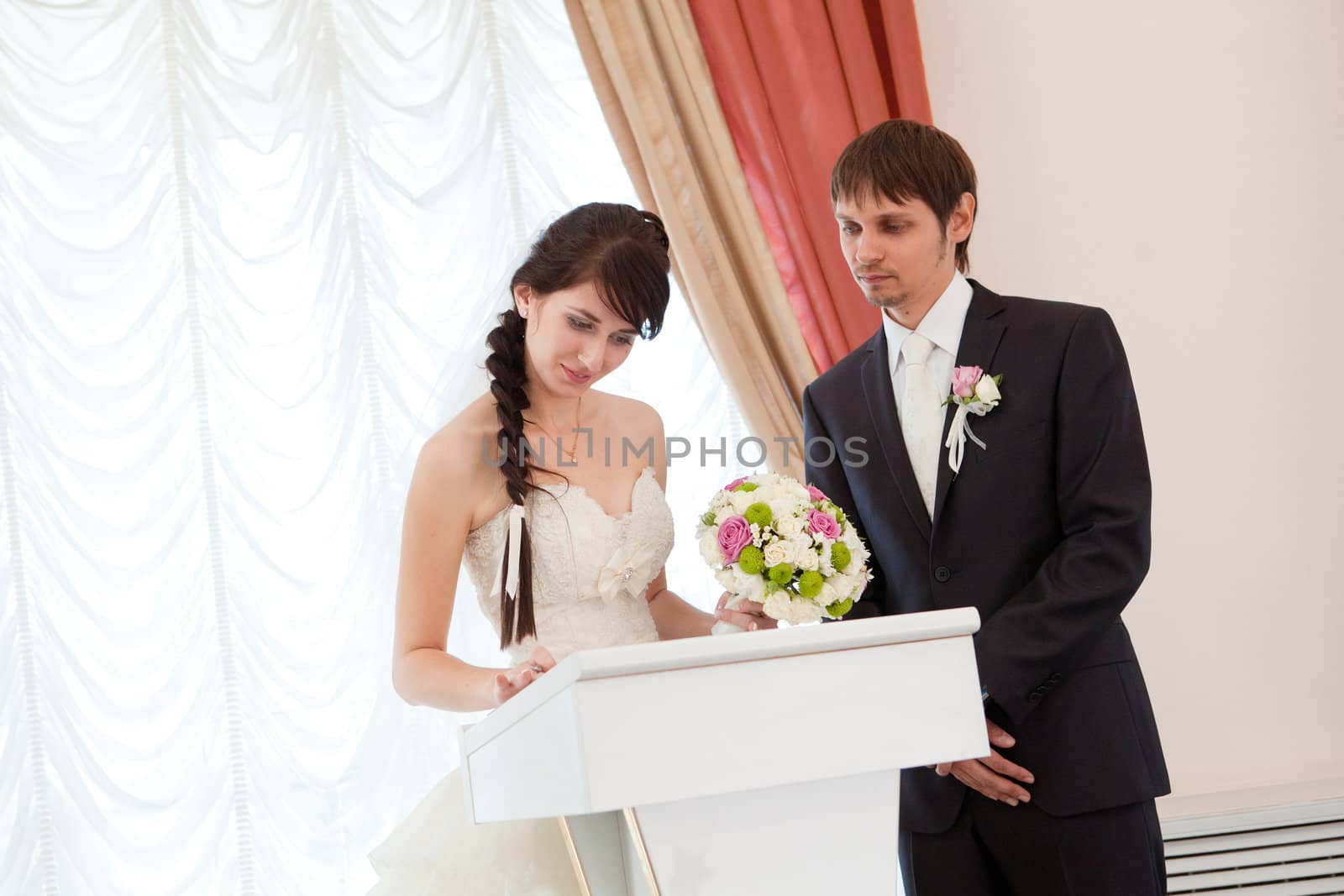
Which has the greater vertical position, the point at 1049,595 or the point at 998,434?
the point at 998,434

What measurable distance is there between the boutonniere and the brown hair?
14.3 inches

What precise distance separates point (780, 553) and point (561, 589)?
0.80 meters

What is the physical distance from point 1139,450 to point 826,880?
1166 millimetres

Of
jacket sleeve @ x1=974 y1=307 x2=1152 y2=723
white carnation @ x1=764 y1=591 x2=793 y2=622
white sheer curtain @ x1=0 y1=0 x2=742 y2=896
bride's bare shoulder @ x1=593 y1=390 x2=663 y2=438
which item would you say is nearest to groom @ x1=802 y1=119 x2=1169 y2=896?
jacket sleeve @ x1=974 y1=307 x2=1152 y2=723

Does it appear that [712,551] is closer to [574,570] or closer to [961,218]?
[574,570]

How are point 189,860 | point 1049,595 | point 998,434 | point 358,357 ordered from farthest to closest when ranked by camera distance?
1. point 358,357
2. point 189,860
3. point 998,434
4. point 1049,595

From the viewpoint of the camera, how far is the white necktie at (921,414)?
84.6 inches

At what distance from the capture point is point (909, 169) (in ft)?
7.36

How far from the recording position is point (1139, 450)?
2010 mm

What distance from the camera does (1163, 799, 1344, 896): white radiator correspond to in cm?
306

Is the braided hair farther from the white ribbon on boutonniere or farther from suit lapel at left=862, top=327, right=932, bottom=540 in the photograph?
suit lapel at left=862, top=327, right=932, bottom=540

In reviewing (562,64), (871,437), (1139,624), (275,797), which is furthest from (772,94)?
(275,797)

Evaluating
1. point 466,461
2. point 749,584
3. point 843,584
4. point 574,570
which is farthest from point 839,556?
point 466,461

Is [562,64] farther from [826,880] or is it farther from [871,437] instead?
[826,880]
